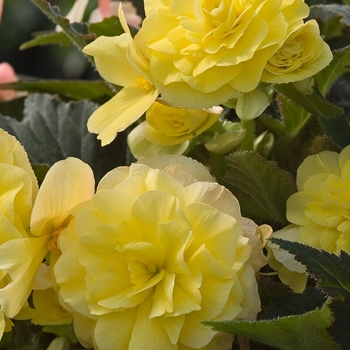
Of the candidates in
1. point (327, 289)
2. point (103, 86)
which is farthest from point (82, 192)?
point (103, 86)

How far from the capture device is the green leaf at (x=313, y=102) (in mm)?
443

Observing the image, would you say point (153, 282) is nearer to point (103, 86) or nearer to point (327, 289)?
point (327, 289)

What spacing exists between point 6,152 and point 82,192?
50mm

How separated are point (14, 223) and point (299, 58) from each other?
0.63 ft

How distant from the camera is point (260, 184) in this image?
43 cm

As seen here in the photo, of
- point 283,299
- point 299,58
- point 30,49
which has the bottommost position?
point 30,49

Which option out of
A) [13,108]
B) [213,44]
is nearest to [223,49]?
[213,44]

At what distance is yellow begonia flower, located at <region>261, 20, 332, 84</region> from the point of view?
0.38 m

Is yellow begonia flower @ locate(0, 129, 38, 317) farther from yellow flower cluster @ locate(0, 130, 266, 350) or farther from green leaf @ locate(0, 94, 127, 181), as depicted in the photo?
green leaf @ locate(0, 94, 127, 181)

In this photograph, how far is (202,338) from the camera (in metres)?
0.34

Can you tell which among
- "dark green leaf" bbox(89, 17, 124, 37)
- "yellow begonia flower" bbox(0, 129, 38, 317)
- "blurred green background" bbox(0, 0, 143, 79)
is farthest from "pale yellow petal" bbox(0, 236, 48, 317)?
"blurred green background" bbox(0, 0, 143, 79)

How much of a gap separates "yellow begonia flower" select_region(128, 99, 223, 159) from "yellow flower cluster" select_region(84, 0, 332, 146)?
0.04m

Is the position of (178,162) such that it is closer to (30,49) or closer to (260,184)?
(260,184)

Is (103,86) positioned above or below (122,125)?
below
